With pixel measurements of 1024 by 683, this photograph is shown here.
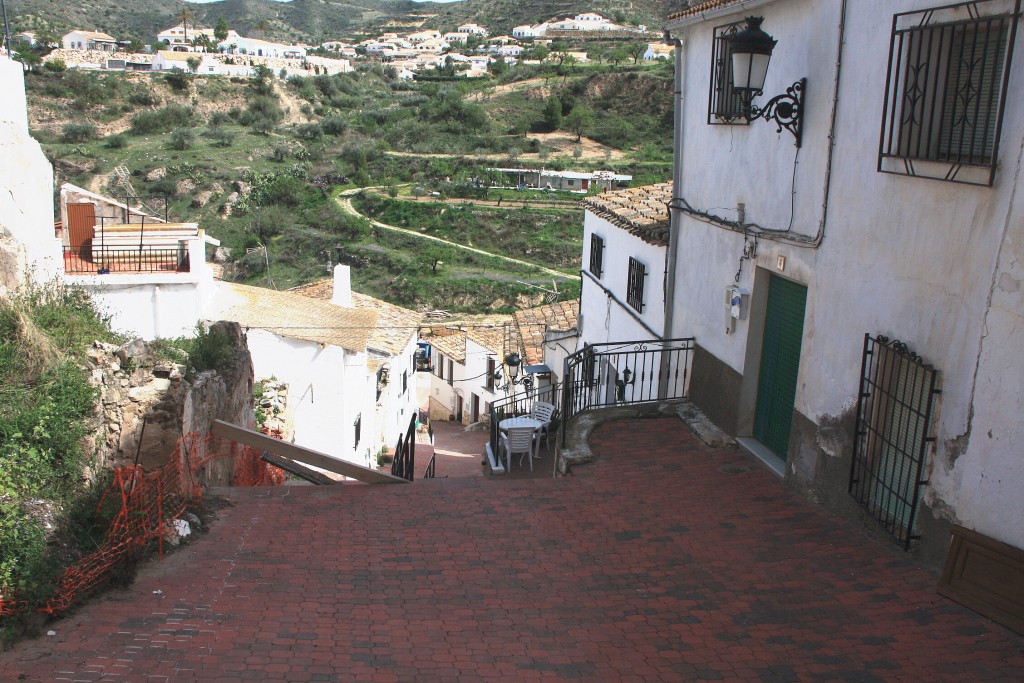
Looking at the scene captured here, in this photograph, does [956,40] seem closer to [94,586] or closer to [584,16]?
[94,586]

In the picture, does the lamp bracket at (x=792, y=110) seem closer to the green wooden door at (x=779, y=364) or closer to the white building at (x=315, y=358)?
the green wooden door at (x=779, y=364)

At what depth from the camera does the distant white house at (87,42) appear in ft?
324

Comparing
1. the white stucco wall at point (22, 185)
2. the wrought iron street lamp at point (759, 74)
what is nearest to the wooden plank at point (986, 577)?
the wrought iron street lamp at point (759, 74)

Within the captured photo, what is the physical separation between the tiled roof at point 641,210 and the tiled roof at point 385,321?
10875 mm

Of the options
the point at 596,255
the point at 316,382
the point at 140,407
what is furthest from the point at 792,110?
the point at 316,382

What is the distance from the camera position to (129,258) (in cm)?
1630

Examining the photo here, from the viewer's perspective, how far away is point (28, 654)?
539 centimetres

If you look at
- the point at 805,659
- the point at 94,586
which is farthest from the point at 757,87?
the point at 94,586

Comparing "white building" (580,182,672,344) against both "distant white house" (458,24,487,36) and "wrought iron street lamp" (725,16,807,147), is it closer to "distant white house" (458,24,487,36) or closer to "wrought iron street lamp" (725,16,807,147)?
"wrought iron street lamp" (725,16,807,147)

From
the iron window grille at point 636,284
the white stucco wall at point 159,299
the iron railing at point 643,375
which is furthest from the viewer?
the white stucco wall at point 159,299

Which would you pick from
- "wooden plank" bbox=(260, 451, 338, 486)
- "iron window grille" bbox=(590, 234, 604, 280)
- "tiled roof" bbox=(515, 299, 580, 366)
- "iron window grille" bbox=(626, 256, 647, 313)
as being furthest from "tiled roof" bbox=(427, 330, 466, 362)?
"wooden plank" bbox=(260, 451, 338, 486)

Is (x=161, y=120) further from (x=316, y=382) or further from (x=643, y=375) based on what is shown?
(x=643, y=375)

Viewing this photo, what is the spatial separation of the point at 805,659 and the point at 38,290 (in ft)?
24.9

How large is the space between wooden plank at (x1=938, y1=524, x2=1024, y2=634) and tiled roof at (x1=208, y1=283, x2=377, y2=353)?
14.6 metres
